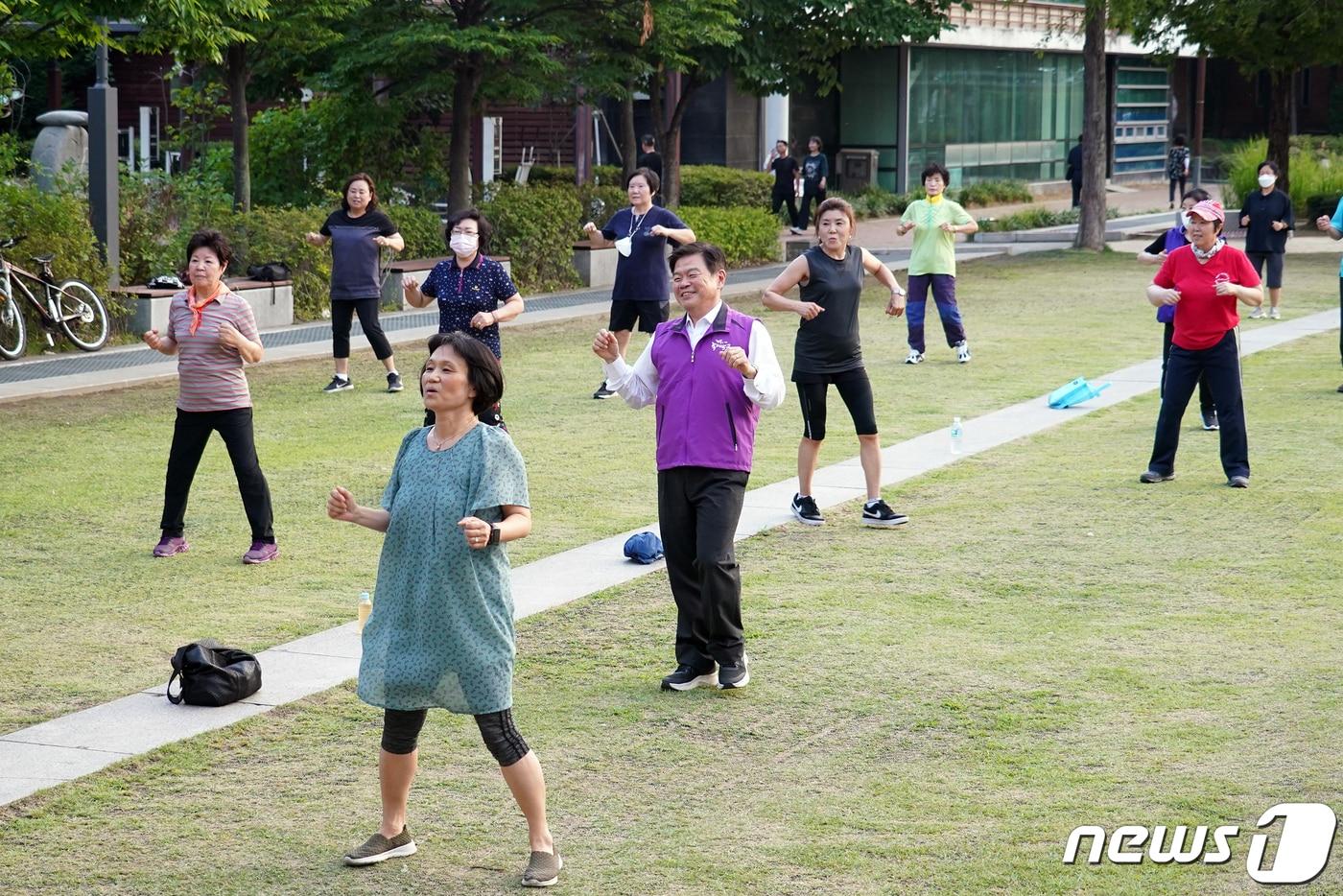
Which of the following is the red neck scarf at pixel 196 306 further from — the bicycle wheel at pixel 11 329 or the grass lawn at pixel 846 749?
the bicycle wheel at pixel 11 329

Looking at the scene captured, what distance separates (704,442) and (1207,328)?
5.49m

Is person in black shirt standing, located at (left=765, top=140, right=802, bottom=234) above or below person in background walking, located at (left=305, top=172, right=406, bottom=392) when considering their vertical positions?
above

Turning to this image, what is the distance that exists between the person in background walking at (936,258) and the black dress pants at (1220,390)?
5894mm

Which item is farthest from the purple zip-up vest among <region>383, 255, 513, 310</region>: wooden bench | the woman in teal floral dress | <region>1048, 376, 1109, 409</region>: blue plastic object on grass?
<region>383, 255, 513, 310</region>: wooden bench

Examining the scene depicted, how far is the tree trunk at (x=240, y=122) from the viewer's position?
23.8 m

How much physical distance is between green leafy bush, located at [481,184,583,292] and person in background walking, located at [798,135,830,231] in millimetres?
10988

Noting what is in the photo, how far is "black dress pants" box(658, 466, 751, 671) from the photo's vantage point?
702 cm

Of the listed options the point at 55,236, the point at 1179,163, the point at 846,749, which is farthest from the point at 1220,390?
the point at 1179,163

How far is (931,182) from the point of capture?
17.8 m

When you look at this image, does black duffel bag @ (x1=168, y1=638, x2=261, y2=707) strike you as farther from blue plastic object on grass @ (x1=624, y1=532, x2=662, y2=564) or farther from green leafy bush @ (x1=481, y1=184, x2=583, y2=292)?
green leafy bush @ (x1=481, y1=184, x2=583, y2=292)

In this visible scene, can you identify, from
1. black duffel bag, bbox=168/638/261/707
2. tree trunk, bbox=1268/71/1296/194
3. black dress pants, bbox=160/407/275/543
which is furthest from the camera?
tree trunk, bbox=1268/71/1296/194

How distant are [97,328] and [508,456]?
14043mm

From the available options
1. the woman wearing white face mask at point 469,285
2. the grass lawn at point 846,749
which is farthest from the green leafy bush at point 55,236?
the grass lawn at point 846,749

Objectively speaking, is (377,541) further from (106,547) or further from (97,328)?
(97,328)
